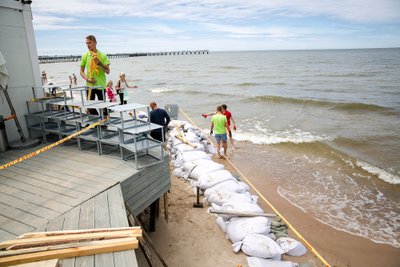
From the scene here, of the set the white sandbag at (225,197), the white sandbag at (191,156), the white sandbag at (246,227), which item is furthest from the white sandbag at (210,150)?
the white sandbag at (246,227)

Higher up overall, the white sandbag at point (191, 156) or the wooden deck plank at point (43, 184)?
the wooden deck plank at point (43, 184)

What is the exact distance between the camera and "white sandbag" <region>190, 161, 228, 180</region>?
6918mm

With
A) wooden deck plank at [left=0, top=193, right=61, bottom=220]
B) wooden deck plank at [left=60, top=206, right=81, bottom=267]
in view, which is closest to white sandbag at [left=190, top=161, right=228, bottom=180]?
wooden deck plank at [left=60, top=206, right=81, bottom=267]

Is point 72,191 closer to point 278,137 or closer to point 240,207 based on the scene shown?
point 240,207

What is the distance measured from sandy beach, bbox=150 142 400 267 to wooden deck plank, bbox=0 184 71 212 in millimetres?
2234

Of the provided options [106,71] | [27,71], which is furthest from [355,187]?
[27,71]

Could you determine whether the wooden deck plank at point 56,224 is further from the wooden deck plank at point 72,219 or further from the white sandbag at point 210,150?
the white sandbag at point 210,150

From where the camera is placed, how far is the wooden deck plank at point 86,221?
244 cm

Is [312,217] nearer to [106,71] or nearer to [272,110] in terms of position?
[106,71]

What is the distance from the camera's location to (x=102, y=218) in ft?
10.7

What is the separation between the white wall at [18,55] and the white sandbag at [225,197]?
14.5ft

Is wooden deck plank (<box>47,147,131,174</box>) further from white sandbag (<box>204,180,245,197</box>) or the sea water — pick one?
the sea water

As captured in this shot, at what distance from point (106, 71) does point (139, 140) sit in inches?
80.5

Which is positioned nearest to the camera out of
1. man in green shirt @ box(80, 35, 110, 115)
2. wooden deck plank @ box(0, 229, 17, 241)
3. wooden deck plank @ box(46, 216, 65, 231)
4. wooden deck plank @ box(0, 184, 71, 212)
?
wooden deck plank @ box(0, 229, 17, 241)
